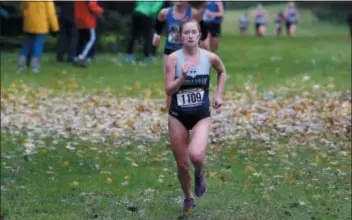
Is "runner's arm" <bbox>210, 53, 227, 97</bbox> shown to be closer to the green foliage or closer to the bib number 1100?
the bib number 1100

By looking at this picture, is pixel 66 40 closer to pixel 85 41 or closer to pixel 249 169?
pixel 85 41

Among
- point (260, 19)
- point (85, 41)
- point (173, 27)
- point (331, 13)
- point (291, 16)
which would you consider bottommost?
point (331, 13)

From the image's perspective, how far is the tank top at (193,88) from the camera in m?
8.29

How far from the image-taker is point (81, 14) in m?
22.2

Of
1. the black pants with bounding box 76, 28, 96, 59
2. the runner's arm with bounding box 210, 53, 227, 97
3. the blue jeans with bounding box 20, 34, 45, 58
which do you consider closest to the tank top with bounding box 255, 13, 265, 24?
the black pants with bounding box 76, 28, 96, 59

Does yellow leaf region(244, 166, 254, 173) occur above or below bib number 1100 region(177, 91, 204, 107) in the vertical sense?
below

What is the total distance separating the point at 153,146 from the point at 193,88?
15.4 feet

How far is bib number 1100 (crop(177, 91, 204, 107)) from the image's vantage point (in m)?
8.34

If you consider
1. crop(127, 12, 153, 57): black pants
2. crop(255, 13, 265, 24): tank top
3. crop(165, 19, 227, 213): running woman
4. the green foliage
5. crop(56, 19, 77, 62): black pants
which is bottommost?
the green foliage

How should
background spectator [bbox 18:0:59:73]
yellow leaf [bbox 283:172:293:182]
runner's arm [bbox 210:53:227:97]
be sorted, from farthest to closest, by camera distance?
1. background spectator [bbox 18:0:59:73]
2. yellow leaf [bbox 283:172:293:182]
3. runner's arm [bbox 210:53:227:97]

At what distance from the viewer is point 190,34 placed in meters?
8.30

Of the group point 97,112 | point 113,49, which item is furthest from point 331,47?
point 97,112

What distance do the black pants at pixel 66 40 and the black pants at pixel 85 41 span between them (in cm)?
16

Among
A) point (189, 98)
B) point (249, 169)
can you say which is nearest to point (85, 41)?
point (249, 169)
